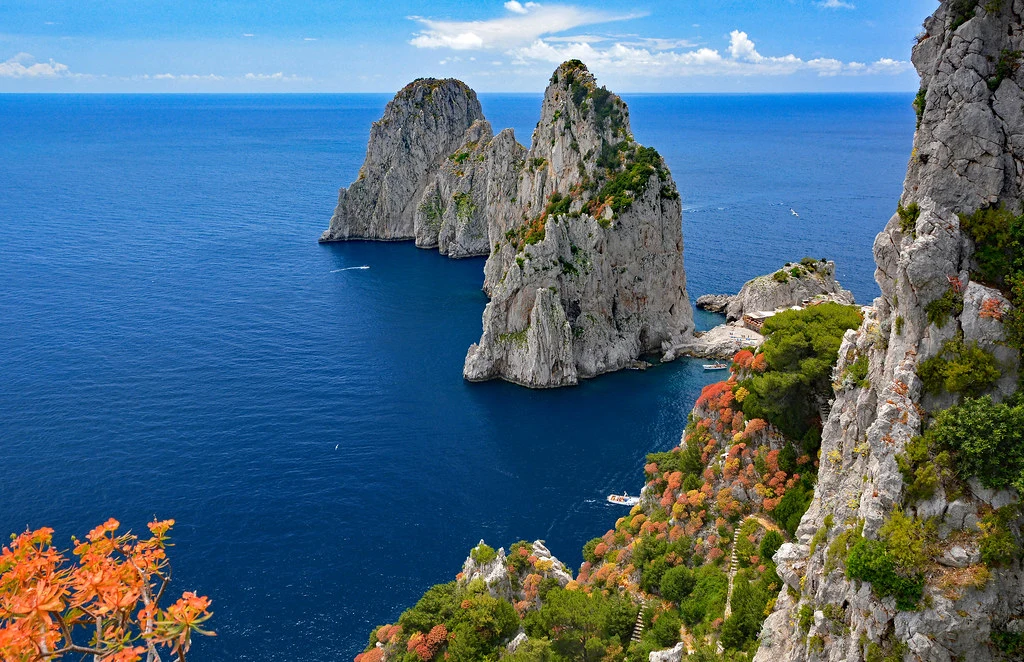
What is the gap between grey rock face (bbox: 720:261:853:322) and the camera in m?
105

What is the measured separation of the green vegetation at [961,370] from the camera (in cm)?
2291

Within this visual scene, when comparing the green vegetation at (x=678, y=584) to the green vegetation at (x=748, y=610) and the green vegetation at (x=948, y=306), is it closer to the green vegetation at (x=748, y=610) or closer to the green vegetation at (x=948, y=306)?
the green vegetation at (x=748, y=610)

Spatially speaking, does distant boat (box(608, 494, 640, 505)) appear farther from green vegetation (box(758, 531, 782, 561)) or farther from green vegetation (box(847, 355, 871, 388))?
green vegetation (box(847, 355, 871, 388))

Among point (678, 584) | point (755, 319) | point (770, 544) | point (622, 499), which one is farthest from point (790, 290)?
point (678, 584)

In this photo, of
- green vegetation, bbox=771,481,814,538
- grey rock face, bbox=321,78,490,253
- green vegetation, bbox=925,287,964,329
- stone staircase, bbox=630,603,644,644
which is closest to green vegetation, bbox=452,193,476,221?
grey rock face, bbox=321,78,490,253

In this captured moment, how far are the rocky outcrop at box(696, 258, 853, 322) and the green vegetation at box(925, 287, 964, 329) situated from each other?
8403 centimetres

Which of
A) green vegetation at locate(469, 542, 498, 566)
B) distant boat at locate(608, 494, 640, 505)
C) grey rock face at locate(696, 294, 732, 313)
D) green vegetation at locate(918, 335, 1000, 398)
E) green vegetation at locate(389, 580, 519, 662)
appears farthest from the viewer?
grey rock face at locate(696, 294, 732, 313)

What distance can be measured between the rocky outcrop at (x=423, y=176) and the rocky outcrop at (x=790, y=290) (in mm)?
65427

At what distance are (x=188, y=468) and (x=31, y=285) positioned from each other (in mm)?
77984

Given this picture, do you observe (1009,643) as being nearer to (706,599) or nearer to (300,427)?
(706,599)

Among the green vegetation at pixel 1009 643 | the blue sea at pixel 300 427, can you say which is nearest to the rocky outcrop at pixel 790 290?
the blue sea at pixel 300 427

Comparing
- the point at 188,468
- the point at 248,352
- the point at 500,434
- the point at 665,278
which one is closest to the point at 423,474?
the point at 500,434

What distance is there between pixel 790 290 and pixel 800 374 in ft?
233

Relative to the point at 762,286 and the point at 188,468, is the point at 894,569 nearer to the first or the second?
the point at 188,468
